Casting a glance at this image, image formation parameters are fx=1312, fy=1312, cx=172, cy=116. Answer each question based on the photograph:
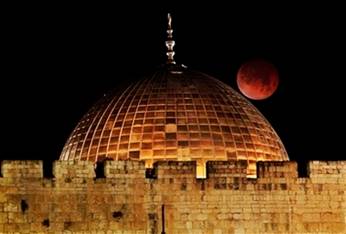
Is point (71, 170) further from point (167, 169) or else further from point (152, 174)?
point (167, 169)

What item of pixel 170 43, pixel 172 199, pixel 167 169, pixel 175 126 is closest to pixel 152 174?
pixel 167 169

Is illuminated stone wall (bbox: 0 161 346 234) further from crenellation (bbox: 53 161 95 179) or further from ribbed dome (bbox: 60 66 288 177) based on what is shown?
ribbed dome (bbox: 60 66 288 177)

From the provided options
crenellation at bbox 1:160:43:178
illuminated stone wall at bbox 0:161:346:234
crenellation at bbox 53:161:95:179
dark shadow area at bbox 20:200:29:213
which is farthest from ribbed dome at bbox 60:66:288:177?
dark shadow area at bbox 20:200:29:213

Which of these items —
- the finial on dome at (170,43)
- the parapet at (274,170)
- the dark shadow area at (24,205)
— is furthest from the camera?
the finial on dome at (170,43)

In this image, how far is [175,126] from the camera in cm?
3828

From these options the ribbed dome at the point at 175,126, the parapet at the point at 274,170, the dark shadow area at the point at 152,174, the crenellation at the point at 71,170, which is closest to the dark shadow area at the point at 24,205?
the crenellation at the point at 71,170

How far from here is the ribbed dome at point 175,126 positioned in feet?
124

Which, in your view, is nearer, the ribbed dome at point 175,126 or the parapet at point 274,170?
the parapet at point 274,170

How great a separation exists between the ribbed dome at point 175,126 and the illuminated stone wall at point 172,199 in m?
4.10

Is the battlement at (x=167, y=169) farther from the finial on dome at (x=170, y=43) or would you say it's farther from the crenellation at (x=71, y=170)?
the finial on dome at (x=170, y=43)

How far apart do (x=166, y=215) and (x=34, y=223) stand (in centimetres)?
330

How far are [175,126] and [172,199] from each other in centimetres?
570

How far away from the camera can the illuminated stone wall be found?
1267 inches

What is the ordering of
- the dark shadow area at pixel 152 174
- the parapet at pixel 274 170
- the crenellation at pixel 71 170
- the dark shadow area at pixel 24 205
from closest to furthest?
the dark shadow area at pixel 24 205 → the crenellation at pixel 71 170 → the dark shadow area at pixel 152 174 → the parapet at pixel 274 170
